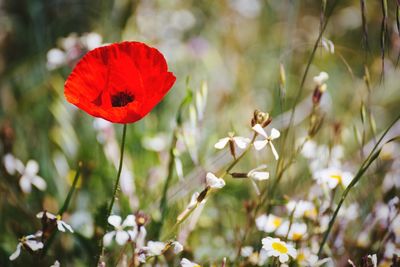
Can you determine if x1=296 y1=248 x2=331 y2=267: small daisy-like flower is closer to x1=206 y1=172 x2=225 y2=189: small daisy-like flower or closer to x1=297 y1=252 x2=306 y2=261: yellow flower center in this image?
x1=297 y1=252 x2=306 y2=261: yellow flower center

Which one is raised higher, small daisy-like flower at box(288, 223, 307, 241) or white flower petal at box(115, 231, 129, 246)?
white flower petal at box(115, 231, 129, 246)

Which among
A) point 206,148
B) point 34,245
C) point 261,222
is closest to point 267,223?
point 261,222

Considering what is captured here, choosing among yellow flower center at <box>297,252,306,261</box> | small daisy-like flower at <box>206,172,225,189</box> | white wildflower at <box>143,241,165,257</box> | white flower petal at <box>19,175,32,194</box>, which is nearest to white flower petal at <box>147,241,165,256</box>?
white wildflower at <box>143,241,165,257</box>

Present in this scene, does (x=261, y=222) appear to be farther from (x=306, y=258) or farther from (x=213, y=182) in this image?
(x=213, y=182)

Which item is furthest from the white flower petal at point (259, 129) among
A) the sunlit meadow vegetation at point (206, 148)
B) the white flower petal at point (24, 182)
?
the white flower petal at point (24, 182)

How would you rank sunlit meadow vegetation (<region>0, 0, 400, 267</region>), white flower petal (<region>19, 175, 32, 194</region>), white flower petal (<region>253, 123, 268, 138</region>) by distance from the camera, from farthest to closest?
white flower petal (<region>19, 175, 32, 194</region>), sunlit meadow vegetation (<region>0, 0, 400, 267</region>), white flower petal (<region>253, 123, 268, 138</region>)

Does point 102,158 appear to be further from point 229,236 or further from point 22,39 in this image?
point 22,39

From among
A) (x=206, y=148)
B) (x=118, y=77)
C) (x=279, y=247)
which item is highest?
(x=118, y=77)
